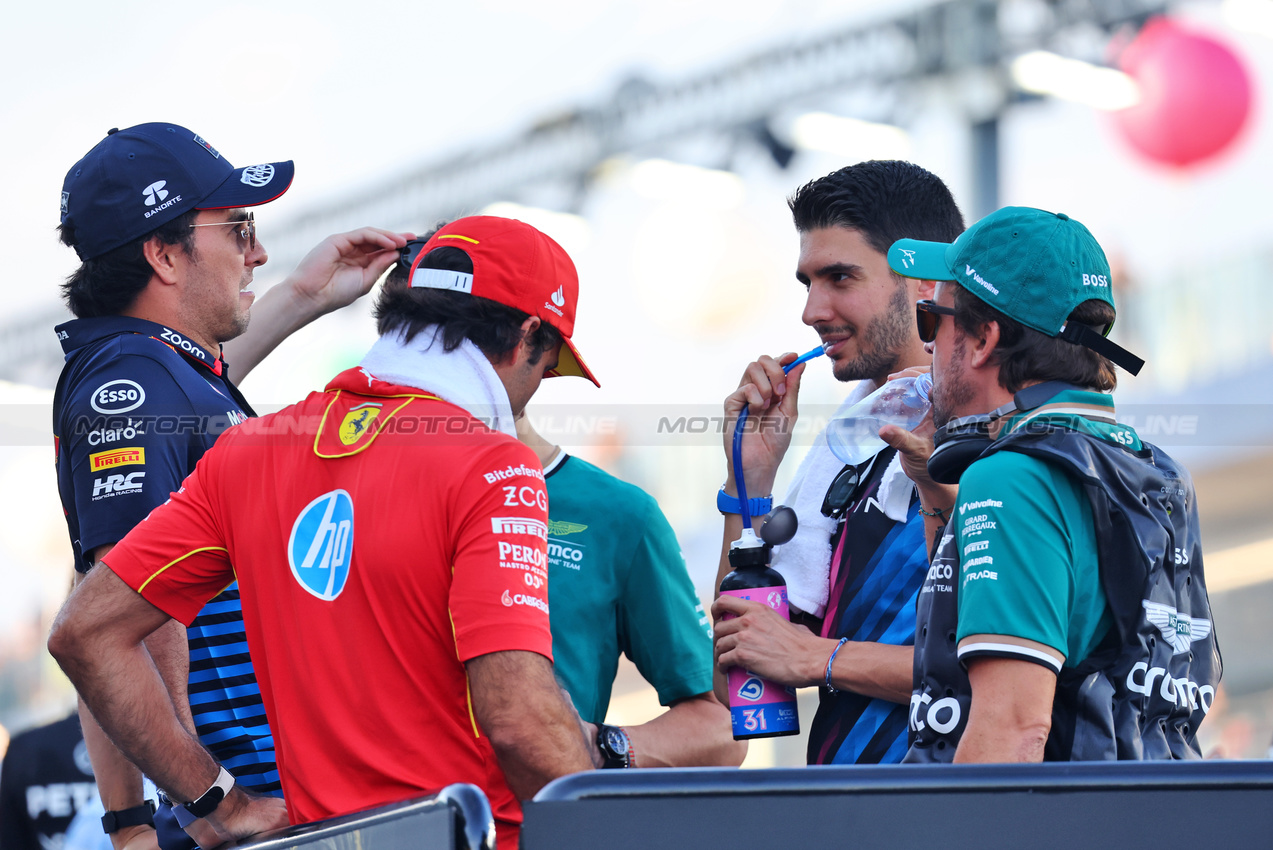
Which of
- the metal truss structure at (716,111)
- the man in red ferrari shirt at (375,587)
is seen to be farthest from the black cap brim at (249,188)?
the metal truss structure at (716,111)

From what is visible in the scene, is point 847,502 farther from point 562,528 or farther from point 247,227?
point 247,227

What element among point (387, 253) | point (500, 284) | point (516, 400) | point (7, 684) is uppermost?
point (387, 253)

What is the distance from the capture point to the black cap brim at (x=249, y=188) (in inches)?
93.6

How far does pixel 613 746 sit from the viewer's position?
6.62 feet

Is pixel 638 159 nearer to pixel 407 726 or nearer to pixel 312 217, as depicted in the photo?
pixel 312 217

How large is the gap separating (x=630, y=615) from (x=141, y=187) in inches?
47.0

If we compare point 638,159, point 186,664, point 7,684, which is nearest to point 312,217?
point 638,159

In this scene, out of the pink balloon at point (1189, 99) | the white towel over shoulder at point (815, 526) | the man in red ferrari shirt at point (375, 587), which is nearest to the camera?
the man in red ferrari shirt at point (375, 587)

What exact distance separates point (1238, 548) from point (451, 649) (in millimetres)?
10598

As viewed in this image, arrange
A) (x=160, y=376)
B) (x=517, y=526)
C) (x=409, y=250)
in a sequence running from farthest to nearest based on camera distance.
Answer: (x=409, y=250), (x=160, y=376), (x=517, y=526)

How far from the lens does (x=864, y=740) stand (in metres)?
2.06

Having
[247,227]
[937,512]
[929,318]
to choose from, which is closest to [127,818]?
[247,227]

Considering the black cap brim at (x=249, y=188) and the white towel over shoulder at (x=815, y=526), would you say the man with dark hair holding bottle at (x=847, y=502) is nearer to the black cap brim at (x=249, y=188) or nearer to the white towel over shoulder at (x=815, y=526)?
the white towel over shoulder at (x=815, y=526)

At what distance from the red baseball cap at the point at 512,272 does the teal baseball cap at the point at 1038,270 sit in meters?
0.61
